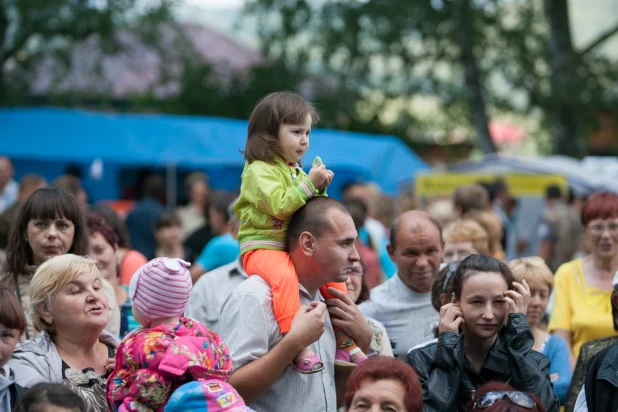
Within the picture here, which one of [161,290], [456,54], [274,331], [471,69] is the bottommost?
[274,331]

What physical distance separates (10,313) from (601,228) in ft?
12.5

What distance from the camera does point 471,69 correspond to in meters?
23.0

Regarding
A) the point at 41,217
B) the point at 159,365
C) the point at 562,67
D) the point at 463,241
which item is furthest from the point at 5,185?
the point at 562,67

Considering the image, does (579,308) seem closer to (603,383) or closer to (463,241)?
(463,241)

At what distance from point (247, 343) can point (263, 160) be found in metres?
0.92

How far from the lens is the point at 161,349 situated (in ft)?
12.0

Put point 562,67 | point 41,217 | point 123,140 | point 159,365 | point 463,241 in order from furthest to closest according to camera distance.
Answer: point 562,67 → point 123,140 → point 463,241 → point 41,217 → point 159,365

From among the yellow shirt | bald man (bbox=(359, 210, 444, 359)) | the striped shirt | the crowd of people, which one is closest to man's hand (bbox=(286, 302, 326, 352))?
the crowd of people

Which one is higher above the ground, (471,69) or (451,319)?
(471,69)

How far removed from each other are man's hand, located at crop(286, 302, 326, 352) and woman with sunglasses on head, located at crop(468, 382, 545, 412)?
714mm

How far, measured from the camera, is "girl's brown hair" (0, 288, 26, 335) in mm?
4066

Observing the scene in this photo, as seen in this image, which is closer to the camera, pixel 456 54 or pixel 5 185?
pixel 5 185

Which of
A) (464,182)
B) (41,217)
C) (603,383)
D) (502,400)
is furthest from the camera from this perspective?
(464,182)

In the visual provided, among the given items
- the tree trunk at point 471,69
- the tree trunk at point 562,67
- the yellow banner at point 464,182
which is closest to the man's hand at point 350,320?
the yellow banner at point 464,182
